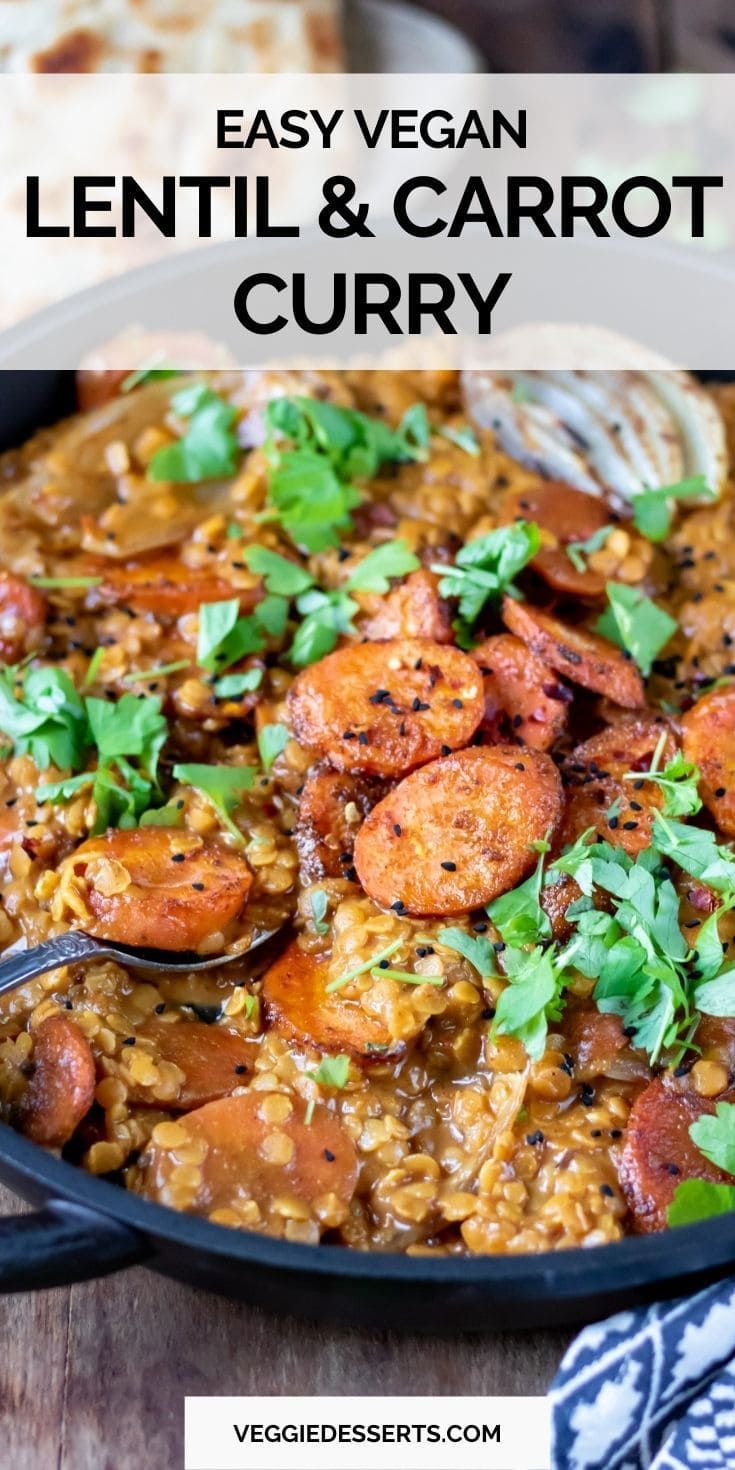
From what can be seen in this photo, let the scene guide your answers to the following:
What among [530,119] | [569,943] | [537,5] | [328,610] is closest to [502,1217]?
[569,943]

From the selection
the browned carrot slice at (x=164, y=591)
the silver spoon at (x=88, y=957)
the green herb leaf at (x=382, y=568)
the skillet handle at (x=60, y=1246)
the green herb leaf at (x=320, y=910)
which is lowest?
the skillet handle at (x=60, y=1246)

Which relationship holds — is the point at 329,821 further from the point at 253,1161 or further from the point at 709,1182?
the point at 709,1182

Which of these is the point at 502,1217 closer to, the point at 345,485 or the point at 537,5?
the point at 345,485

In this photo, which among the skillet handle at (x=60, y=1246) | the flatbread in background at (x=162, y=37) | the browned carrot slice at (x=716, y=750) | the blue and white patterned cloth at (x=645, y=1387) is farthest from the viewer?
the flatbread in background at (x=162, y=37)

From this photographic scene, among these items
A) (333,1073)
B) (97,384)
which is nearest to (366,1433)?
(333,1073)

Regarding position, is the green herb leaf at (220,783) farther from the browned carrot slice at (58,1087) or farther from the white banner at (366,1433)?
the white banner at (366,1433)

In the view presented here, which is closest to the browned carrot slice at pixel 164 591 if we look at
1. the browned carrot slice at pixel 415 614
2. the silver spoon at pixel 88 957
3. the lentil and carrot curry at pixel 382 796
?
the lentil and carrot curry at pixel 382 796
